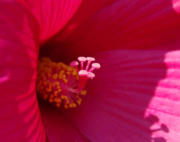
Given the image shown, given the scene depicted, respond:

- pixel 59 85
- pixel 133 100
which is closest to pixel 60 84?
pixel 59 85

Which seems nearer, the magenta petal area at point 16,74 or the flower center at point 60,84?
the magenta petal area at point 16,74

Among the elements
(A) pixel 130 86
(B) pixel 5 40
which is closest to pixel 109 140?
(A) pixel 130 86

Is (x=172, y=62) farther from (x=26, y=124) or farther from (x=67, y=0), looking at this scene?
(x=26, y=124)

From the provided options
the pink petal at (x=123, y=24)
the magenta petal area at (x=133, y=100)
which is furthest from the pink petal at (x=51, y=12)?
the magenta petal area at (x=133, y=100)

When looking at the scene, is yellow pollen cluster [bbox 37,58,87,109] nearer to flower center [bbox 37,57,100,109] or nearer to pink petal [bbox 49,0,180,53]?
flower center [bbox 37,57,100,109]

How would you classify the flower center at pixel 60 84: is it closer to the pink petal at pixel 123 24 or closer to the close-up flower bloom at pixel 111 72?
the close-up flower bloom at pixel 111 72

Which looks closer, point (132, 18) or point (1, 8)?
point (1, 8)

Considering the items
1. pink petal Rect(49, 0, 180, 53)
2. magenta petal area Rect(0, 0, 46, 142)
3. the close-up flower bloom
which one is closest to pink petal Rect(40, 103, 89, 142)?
the close-up flower bloom
